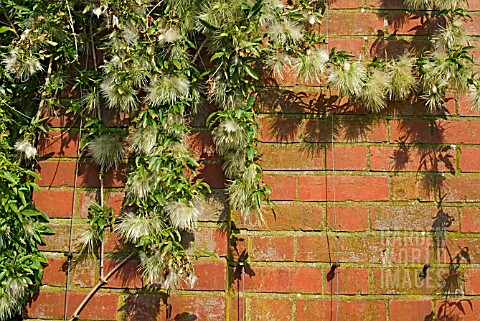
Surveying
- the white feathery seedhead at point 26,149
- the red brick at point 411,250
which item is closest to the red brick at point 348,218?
the red brick at point 411,250

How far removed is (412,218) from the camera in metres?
1.70

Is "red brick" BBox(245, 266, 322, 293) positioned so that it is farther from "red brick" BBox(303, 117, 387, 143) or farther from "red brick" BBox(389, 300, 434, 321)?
"red brick" BBox(303, 117, 387, 143)

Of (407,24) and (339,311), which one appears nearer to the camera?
(339,311)

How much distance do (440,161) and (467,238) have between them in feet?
0.86

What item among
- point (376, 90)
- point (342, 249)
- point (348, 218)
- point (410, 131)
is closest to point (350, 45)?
point (376, 90)

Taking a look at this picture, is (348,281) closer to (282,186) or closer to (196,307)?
(282,186)

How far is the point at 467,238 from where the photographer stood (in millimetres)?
1694

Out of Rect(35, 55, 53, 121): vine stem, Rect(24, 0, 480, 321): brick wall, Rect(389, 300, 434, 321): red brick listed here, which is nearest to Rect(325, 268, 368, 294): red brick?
Rect(24, 0, 480, 321): brick wall

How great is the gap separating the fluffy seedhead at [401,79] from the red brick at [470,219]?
0.42 metres

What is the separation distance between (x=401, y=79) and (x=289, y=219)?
0.58 m

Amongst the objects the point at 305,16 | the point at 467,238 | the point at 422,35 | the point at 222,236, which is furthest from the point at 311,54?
the point at 467,238

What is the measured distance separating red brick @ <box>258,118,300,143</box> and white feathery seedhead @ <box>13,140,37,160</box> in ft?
2.40

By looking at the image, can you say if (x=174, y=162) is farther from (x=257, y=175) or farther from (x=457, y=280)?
(x=457, y=280)

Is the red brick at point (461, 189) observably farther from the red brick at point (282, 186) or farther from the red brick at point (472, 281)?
the red brick at point (282, 186)
